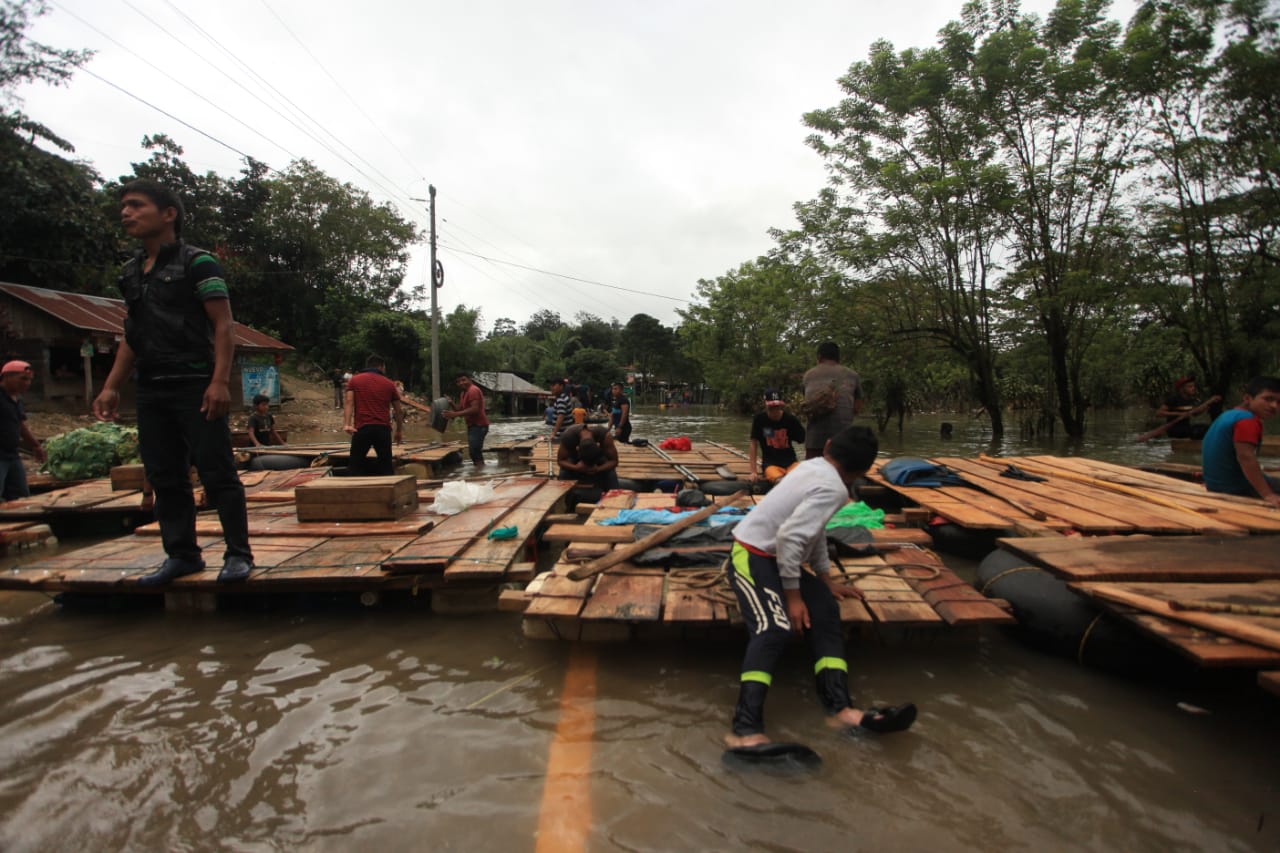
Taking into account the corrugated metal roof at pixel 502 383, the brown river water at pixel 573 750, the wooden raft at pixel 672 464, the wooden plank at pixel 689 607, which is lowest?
the brown river water at pixel 573 750

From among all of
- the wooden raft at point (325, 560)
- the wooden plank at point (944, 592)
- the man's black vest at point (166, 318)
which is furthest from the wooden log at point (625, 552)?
the man's black vest at point (166, 318)

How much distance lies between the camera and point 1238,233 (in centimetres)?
1418

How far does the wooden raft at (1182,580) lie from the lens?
252cm

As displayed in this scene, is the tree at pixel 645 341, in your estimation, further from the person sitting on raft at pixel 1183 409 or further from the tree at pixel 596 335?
the person sitting on raft at pixel 1183 409

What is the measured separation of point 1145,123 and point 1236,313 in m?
4.89

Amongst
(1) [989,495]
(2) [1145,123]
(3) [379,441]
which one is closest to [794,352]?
(2) [1145,123]

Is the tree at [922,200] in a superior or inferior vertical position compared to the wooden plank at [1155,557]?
superior

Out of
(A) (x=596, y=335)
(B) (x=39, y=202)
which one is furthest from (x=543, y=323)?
(B) (x=39, y=202)

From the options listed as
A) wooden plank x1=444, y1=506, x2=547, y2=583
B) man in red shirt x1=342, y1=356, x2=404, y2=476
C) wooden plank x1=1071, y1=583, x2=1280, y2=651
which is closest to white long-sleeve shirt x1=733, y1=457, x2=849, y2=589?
wooden plank x1=1071, y1=583, x2=1280, y2=651

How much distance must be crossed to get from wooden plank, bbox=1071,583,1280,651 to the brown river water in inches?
17.1

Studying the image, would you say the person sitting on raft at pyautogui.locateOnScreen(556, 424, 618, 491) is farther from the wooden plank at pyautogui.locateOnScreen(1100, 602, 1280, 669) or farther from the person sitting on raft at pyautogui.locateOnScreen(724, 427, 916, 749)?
the wooden plank at pyautogui.locateOnScreen(1100, 602, 1280, 669)

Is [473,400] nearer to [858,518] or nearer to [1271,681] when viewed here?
[858,518]

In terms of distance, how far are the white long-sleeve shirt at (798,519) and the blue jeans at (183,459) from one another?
2855 mm

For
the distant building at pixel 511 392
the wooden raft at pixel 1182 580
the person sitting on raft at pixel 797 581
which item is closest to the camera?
the wooden raft at pixel 1182 580
